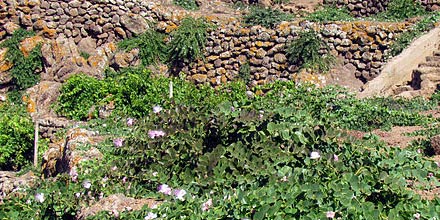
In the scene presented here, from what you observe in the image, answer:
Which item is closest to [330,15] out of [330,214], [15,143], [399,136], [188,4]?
[188,4]

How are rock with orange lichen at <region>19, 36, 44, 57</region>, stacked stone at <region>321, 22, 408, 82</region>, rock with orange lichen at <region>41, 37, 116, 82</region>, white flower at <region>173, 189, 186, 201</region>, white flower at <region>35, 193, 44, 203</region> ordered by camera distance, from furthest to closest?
rock with orange lichen at <region>19, 36, 44, 57</region> < rock with orange lichen at <region>41, 37, 116, 82</region> < stacked stone at <region>321, 22, 408, 82</region> < white flower at <region>35, 193, 44, 203</region> < white flower at <region>173, 189, 186, 201</region>

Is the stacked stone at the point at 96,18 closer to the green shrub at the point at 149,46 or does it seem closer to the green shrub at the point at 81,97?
the green shrub at the point at 149,46

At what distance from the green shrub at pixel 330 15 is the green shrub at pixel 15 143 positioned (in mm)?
6064

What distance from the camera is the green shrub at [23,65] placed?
1397 centimetres

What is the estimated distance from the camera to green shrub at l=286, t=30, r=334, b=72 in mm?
12141

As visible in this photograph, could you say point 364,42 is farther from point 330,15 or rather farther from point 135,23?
point 135,23

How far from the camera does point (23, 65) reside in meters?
14.0

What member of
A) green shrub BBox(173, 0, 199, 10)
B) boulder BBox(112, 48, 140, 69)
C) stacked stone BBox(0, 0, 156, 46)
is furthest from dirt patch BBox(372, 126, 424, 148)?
green shrub BBox(173, 0, 199, 10)

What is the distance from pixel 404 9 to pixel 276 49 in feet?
10.1

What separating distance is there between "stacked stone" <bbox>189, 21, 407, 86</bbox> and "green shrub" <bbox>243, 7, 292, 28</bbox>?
229 millimetres

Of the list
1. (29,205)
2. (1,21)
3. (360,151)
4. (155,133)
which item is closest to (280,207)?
(360,151)

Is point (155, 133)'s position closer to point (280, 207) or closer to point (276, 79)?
point (280, 207)

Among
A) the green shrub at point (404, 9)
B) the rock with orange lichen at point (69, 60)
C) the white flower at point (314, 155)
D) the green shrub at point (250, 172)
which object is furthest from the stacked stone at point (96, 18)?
the white flower at point (314, 155)

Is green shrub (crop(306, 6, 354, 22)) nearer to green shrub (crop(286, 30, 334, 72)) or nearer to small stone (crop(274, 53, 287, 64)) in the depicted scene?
green shrub (crop(286, 30, 334, 72))
